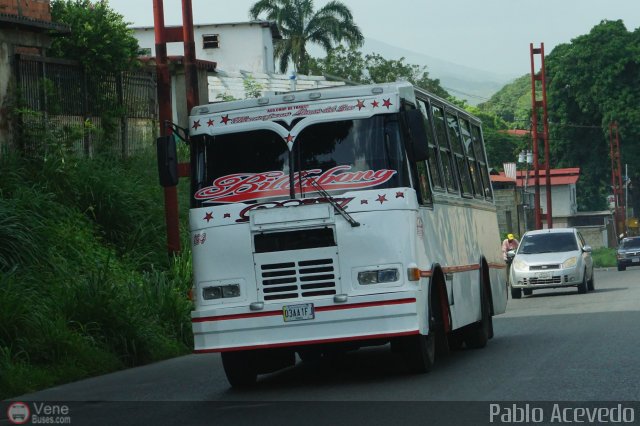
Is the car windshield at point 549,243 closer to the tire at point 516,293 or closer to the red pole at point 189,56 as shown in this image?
the tire at point 516,293

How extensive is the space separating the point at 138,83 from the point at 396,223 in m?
17.0

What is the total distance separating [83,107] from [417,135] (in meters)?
14.7

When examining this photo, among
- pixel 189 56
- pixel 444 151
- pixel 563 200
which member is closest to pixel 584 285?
pixel 189 56

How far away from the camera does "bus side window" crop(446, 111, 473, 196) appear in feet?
53.2

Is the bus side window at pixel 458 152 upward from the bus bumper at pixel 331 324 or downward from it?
upward

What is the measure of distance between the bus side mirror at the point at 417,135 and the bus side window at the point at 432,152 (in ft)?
4.59

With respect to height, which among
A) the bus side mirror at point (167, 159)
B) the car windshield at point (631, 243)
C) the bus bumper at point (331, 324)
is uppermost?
the bus side mirror at point (167, 159)

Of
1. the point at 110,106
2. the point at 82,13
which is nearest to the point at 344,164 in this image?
the point at 110,106

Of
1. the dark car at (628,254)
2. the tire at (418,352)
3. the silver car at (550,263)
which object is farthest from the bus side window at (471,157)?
the dark car at (628,254)

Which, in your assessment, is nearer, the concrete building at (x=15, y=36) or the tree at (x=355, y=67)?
the concrete building at (x=15, y=36)

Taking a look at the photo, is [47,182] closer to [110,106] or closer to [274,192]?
[110,106]

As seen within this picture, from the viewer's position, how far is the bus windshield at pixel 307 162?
12797 mm

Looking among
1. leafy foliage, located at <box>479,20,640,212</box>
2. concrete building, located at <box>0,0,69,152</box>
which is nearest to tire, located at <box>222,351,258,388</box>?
concrete building, located at <box>0,0,69,152</box>

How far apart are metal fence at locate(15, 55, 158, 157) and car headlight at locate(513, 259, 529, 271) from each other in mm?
10002
